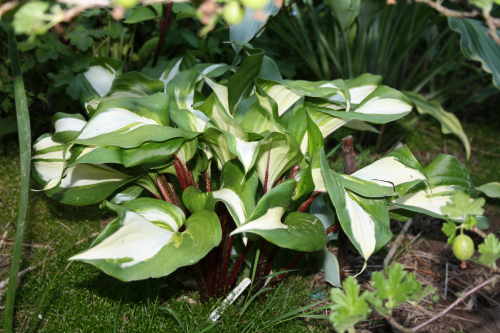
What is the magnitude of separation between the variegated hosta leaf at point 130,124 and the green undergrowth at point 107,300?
15.8 inches

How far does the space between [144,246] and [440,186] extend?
806 millimetres

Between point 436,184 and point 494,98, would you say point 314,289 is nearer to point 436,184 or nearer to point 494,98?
point 436,184

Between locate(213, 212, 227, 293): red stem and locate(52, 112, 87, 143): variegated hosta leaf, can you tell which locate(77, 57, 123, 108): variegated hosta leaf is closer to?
locate(52, 112, 87, 143): variegated hosta leaf

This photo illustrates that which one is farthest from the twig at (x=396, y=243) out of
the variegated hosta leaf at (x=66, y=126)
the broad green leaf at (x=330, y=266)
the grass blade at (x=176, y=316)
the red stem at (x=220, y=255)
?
the variegated hosta leaf at (x=66, y=126)

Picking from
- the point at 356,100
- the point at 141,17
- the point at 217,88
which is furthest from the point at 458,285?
the point at 141,17

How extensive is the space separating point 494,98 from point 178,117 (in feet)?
7.64

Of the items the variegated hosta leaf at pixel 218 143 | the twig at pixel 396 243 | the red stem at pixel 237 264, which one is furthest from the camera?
the twig at pixel 396 243

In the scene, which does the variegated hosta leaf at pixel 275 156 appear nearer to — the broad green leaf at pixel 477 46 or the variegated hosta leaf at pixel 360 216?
the variegated hosta leaf at pixel 360 216

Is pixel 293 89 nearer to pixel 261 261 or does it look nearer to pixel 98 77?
pixel 261 261

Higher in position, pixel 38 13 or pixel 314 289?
pixel 38 13

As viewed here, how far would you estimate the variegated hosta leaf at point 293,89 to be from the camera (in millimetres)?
1040

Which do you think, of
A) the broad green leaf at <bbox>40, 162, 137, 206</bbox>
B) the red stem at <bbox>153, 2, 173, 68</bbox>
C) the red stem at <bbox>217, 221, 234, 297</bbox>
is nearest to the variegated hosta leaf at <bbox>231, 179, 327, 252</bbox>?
the red stem at <bbox>217, 221, 234, 297</bbox>

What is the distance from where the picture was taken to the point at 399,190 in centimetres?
101

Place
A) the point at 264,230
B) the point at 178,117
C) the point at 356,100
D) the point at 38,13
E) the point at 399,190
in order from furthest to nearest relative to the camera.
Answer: the point at 356,100 < the point at 178,117 < the point at 399,190 < the point at 264,230 < the point at 38,13
